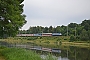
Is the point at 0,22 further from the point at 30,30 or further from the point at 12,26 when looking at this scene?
the point at 30,30

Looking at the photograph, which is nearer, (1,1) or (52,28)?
(1,1)

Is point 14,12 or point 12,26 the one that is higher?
point 14,12

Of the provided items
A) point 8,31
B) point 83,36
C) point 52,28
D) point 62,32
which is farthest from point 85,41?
point 8,31

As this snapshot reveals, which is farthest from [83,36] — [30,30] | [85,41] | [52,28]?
[30,30]

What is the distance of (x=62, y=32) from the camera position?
10225 cm

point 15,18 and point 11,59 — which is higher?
point 15,18

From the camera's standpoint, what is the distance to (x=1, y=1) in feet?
46.8

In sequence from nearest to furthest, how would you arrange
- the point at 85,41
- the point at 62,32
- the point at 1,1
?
the point at 1,1 → the point at 85,41 → the point at 62,32

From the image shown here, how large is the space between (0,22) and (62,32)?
3494 inches

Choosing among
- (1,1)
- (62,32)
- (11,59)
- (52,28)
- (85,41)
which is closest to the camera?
(11,59)

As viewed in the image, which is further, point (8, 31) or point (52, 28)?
point (52, 28)

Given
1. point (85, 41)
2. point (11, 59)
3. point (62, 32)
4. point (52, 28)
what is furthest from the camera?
point (52, 28)

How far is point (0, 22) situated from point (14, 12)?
1.45 meters

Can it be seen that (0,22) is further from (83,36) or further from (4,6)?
(83,36)
